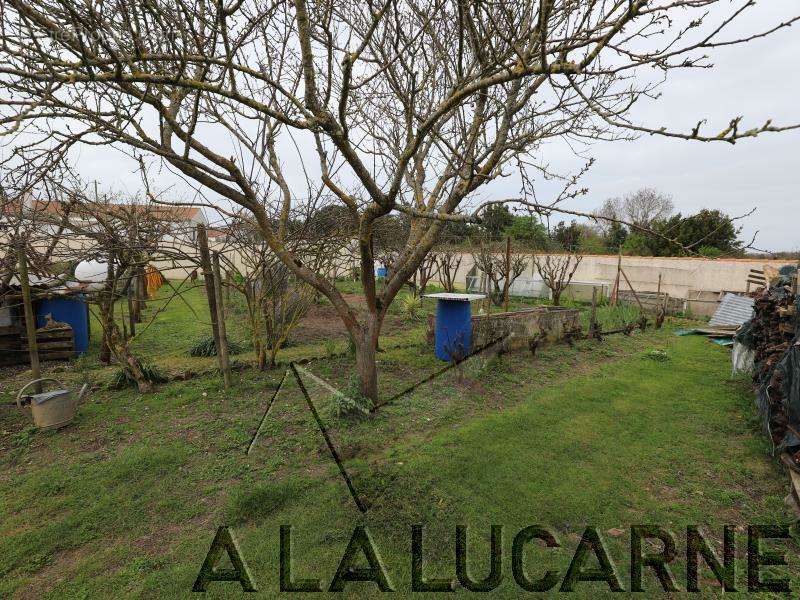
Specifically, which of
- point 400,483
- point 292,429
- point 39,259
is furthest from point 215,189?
point 39,259

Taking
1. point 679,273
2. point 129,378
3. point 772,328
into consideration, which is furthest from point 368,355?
point 679,273

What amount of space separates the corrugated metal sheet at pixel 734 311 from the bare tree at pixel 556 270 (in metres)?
3.89

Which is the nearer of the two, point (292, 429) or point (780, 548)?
point (780, 548)

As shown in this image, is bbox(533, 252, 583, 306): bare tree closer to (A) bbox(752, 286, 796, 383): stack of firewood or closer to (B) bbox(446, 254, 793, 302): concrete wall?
(B) bbox(446, 254, 793, 302): concrete wall

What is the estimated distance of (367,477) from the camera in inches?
123

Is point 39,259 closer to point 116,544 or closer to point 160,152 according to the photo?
point 160,152

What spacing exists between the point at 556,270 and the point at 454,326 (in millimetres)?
9032

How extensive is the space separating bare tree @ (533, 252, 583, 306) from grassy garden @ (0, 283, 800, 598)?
24.8 feet

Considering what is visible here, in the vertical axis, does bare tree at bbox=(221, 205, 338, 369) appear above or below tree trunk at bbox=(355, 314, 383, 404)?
above

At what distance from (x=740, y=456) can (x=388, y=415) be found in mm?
3352

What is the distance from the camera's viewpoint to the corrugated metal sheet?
9.17m

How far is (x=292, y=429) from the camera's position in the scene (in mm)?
3990

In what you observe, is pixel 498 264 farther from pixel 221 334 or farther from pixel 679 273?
pixel 221 334


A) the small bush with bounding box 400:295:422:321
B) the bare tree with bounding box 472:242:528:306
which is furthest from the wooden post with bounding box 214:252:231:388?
the bare tree with bounding box 472:242:528:306
